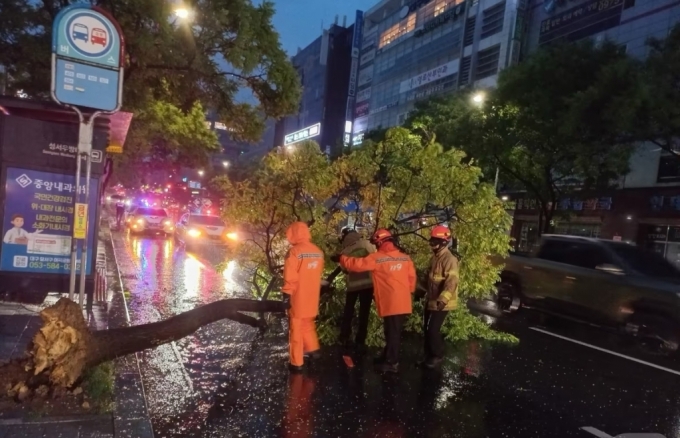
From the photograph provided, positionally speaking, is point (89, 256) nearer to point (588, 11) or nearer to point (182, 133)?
point (182, 133)

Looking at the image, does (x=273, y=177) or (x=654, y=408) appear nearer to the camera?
(x=654, y=408)

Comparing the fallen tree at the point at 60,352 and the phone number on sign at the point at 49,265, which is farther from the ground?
the phone number on sign at the point at 49,265

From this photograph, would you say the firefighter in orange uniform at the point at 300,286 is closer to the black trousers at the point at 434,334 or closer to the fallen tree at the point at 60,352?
the black trousers at the point at 434,334

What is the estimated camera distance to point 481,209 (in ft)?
25.2

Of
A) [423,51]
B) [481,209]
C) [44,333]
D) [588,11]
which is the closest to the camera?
[44,333]

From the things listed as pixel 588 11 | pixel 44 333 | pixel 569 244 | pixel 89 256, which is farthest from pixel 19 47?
pixel 588 11

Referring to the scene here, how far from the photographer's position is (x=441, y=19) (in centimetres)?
3969

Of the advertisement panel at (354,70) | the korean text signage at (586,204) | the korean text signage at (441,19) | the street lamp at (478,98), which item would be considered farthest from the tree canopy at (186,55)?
the advertisement panel at (354,70)

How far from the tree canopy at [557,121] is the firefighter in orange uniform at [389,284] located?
9534 mm

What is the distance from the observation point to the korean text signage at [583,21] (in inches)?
984

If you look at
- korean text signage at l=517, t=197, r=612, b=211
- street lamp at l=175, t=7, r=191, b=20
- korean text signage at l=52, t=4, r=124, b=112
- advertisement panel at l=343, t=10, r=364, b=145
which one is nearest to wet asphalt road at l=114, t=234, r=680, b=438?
korean text signage at l=52, t=4, r=124, b=112

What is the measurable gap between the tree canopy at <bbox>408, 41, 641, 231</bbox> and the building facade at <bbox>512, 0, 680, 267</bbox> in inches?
108

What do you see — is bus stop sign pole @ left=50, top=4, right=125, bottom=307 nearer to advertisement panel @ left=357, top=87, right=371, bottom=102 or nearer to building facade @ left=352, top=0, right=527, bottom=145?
building facade @ left=352, top=0, right=527, bottom=145

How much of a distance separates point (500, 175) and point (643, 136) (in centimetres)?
838
